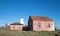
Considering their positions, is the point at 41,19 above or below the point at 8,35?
above

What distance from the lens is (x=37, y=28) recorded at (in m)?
38.8

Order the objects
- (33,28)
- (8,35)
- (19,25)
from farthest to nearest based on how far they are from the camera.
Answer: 1. (19,25)
2. (33,28)
3. (8,35)

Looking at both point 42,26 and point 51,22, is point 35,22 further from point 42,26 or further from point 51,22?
point 51,22

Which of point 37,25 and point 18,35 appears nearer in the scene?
point 18,35

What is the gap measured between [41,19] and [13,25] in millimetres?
10998

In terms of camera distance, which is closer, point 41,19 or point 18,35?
point 18,35

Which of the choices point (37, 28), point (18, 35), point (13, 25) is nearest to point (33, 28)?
point (37, 28)

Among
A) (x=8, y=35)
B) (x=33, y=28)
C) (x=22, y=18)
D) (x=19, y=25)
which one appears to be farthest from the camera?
(x=22, y=18)

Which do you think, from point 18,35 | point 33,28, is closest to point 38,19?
point 33,28

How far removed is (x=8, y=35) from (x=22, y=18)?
24996 mm

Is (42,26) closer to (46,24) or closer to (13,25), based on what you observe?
(46,24)

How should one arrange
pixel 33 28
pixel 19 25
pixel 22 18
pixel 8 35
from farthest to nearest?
1. pixel 22 18
2. pixel 19 25
3. pixel 33 28
4. pixel 8 35

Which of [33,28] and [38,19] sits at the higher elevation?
[38,19]

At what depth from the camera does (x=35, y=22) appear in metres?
38.8
